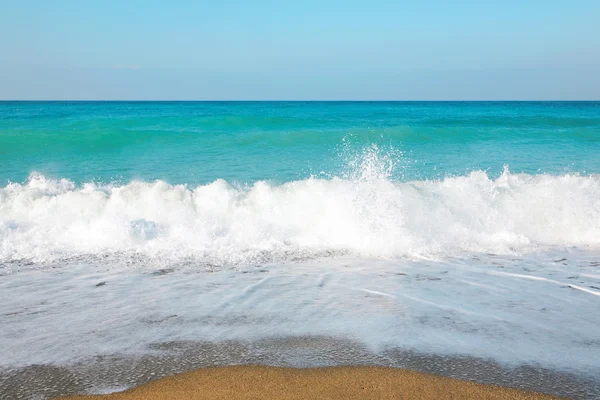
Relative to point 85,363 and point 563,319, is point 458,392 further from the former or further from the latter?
point 85,363

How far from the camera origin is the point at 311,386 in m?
3.12

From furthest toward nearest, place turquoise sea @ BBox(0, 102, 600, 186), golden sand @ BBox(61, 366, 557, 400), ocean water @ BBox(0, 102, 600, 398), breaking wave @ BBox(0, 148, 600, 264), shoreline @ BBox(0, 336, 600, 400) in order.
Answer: turquoise sea @ BBox(0, 102, 600, 186), breaking wave @ BBox(0, 148, 600, 264), ocean water @ BBox(0, 102, 600, 398), shoreline @ BBox(0, 336, 600, 400), golden sand @ BBox(61, 366, 557, 400)

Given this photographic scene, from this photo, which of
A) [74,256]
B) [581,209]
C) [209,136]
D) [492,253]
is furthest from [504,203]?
[209,136]

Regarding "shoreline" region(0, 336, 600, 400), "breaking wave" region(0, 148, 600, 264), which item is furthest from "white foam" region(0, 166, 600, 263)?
"shoreline" region(0, 336, 600, 400)

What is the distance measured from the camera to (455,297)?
4.84 meters

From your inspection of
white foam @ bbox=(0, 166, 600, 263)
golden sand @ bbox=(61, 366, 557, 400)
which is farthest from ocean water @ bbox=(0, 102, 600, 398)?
golden sand @ bbox=(61, 366, 557, 400)

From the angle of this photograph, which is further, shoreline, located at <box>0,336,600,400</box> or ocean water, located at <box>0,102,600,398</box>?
ocean water, located at <box>0,102,600,398</box>

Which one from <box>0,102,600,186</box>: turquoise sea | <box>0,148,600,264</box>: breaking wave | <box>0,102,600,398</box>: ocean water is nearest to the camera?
<box>0,102,600,398</box>: ocean water

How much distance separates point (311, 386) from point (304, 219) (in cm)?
488

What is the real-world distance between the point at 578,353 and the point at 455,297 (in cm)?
132

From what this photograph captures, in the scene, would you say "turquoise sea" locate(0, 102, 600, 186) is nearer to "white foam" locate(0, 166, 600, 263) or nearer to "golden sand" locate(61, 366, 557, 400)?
"white foam" locate(0, 166, 600, 263)

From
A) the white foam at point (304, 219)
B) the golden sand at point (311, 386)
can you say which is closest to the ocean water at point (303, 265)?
the white foam at point (304, 219)

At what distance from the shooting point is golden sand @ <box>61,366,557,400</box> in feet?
9.93

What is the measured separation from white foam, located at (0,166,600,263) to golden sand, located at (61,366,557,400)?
2995 mm
